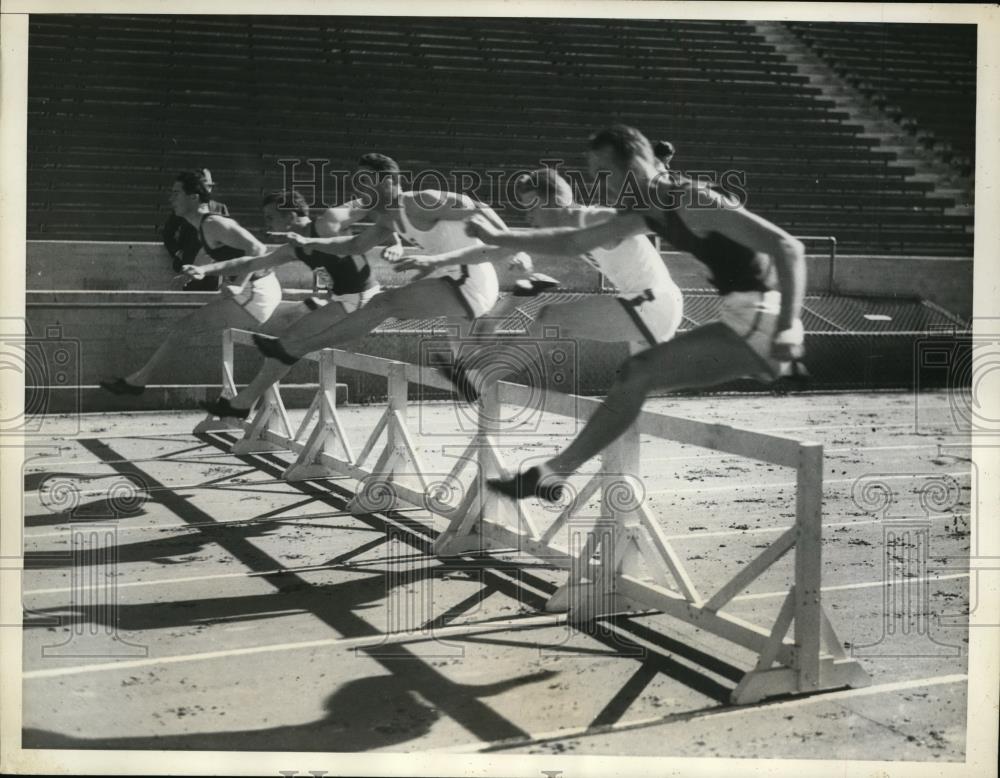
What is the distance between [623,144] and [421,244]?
1769 millimetres

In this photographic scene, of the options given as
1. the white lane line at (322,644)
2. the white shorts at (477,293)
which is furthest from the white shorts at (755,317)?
the white shorts at (477,293)

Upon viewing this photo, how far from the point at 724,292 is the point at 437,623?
2112 mm

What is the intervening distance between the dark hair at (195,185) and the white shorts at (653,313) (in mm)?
4244

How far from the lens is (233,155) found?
9375 millimetres

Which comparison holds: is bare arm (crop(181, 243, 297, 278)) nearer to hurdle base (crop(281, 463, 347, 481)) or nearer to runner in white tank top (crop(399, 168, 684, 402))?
hurdle base (crop(281, 463, 347, 481))

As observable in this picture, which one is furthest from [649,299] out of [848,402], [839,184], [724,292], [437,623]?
[848,402]

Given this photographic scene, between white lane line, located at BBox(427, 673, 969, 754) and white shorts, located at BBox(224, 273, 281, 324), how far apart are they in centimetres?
459

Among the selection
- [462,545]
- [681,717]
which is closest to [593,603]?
[681,717]

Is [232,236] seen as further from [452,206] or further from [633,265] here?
[633,265]

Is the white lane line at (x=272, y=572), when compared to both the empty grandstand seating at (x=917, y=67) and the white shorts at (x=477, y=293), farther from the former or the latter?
the empty grandstand seating at (x=917, y=67)

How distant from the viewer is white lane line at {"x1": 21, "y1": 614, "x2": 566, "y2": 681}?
5.01 m

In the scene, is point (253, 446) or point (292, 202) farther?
point (253, 446)

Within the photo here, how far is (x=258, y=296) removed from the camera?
8.37 m

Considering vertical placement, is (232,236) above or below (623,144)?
below
